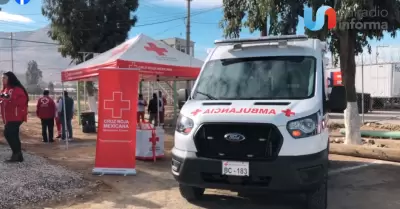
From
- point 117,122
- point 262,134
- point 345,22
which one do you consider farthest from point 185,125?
point 345,22

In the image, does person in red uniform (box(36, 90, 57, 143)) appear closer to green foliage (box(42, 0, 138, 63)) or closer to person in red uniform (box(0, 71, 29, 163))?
person in red uniform (box(0, 71, 29, 163))

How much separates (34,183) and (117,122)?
5.92ft

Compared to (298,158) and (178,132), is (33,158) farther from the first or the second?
(298,158)

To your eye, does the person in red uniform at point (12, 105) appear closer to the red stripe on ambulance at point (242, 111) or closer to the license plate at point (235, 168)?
the red stripe on ambulance at point (242, 111)

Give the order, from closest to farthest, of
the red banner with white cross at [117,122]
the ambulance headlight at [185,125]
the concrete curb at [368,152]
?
the ambulance headlight at [185,125], the red banner with white cross at [117,122], the concrete curb at [368,152]

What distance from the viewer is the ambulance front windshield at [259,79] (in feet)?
18.2

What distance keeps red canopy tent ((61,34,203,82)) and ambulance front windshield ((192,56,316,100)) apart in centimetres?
428

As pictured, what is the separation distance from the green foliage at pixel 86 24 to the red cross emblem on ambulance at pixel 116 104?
16.2 meters

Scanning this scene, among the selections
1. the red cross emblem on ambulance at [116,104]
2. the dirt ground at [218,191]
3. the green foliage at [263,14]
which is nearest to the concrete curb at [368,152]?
the dirt ground at [218,191]

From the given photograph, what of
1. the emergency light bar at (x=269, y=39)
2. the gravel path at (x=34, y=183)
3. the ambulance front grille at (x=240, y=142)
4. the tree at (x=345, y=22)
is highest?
the tree at (x=345, y=22)

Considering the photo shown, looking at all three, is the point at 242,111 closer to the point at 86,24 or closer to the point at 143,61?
the point at 143,61

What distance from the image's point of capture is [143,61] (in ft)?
34.7

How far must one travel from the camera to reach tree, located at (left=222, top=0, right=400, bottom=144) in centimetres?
1005

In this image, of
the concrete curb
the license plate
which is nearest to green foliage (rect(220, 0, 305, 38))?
the concrete curb
